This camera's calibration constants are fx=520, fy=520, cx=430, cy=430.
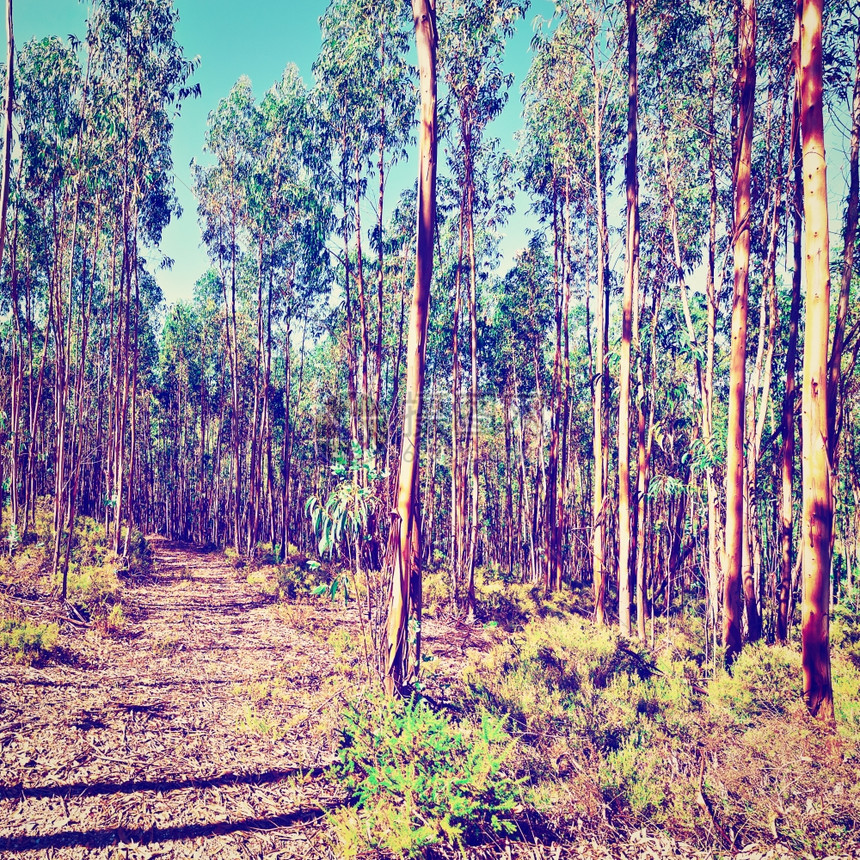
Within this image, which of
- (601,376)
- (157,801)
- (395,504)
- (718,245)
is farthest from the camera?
(718,245)

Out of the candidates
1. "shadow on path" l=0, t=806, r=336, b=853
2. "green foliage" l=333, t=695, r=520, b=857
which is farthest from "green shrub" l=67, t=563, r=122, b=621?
"green foliage" l=333, t=695, r=520, b=857

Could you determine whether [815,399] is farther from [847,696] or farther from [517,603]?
[517,603]

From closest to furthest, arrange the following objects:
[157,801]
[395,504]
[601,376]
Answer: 1. [157,801]
2. [395,504]
3. [601,376]

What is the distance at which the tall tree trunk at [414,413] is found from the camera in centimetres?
509

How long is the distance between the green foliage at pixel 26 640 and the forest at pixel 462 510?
43mm

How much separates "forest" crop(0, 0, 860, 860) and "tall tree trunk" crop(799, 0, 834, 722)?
3cm

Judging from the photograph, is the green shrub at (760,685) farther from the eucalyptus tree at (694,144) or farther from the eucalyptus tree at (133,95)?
the eucalyptus tree at (133,95)

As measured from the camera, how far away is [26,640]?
22.0 feet

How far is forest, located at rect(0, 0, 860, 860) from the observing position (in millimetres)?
3906

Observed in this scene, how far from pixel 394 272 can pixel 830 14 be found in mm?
11545

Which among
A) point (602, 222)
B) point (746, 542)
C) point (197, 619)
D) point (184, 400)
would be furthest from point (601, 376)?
point (184, 400)

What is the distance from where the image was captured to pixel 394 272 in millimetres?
16969

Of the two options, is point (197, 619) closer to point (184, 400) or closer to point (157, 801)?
point (157, 801)

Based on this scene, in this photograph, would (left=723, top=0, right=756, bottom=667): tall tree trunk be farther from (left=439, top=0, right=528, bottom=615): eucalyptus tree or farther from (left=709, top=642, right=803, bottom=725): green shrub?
(left=439, top=0, right=528, bottom=615): eucalyptus tree
